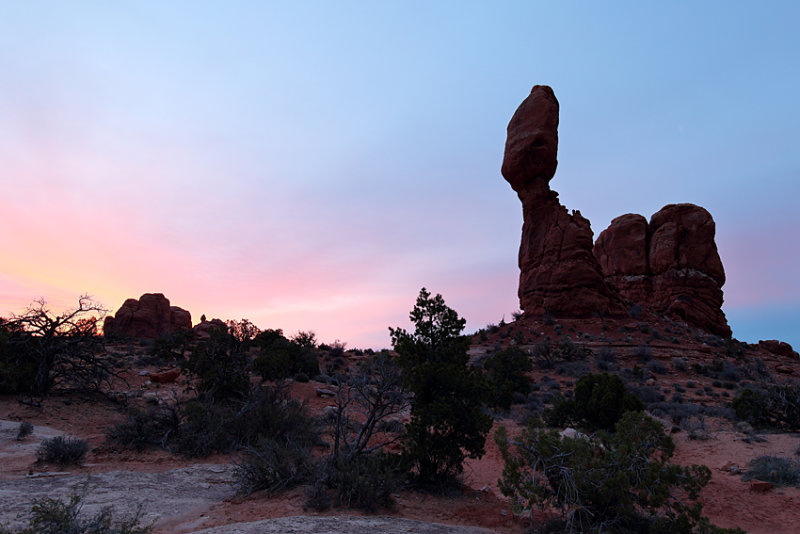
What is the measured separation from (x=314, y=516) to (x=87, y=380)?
1103 centimetres

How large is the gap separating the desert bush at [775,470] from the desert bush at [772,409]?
12.7 feet

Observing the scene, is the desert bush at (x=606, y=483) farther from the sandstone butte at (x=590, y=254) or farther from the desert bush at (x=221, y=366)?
the sandstone butte at (x=590, y=254)

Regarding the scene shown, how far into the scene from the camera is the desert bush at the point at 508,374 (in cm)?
1608

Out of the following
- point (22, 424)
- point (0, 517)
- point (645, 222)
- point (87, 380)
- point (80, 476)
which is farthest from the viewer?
point (645, 222)

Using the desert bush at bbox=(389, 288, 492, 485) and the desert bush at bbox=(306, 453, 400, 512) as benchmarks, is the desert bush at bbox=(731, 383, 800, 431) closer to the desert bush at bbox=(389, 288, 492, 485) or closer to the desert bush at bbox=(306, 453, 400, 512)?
the desert bush at bbox=(389, 288, 492, 485)

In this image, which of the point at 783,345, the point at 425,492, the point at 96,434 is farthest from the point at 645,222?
the point at 96,434

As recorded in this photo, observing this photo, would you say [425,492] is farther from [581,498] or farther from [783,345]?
[783,345]

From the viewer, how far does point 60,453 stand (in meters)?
7.53

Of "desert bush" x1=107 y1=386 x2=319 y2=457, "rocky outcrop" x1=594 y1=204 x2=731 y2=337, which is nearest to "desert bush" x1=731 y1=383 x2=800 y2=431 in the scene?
"desert bush" x1=107 y1=386 x2=319 y2=457

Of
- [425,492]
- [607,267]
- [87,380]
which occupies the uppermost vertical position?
[607,267]

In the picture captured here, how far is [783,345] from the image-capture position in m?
39.8

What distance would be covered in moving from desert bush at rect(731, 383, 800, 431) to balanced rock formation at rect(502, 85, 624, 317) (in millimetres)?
22142

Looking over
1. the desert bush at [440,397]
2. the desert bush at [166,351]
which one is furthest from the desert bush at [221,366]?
the desert bush at [166,351]

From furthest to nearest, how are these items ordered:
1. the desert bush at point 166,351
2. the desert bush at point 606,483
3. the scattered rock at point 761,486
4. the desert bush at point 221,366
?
1. the desert bush at point 166,351
2. the desert bush at point 221,366
3. the scattered rock at point 761,486
4. the desert bush at point 606,483
